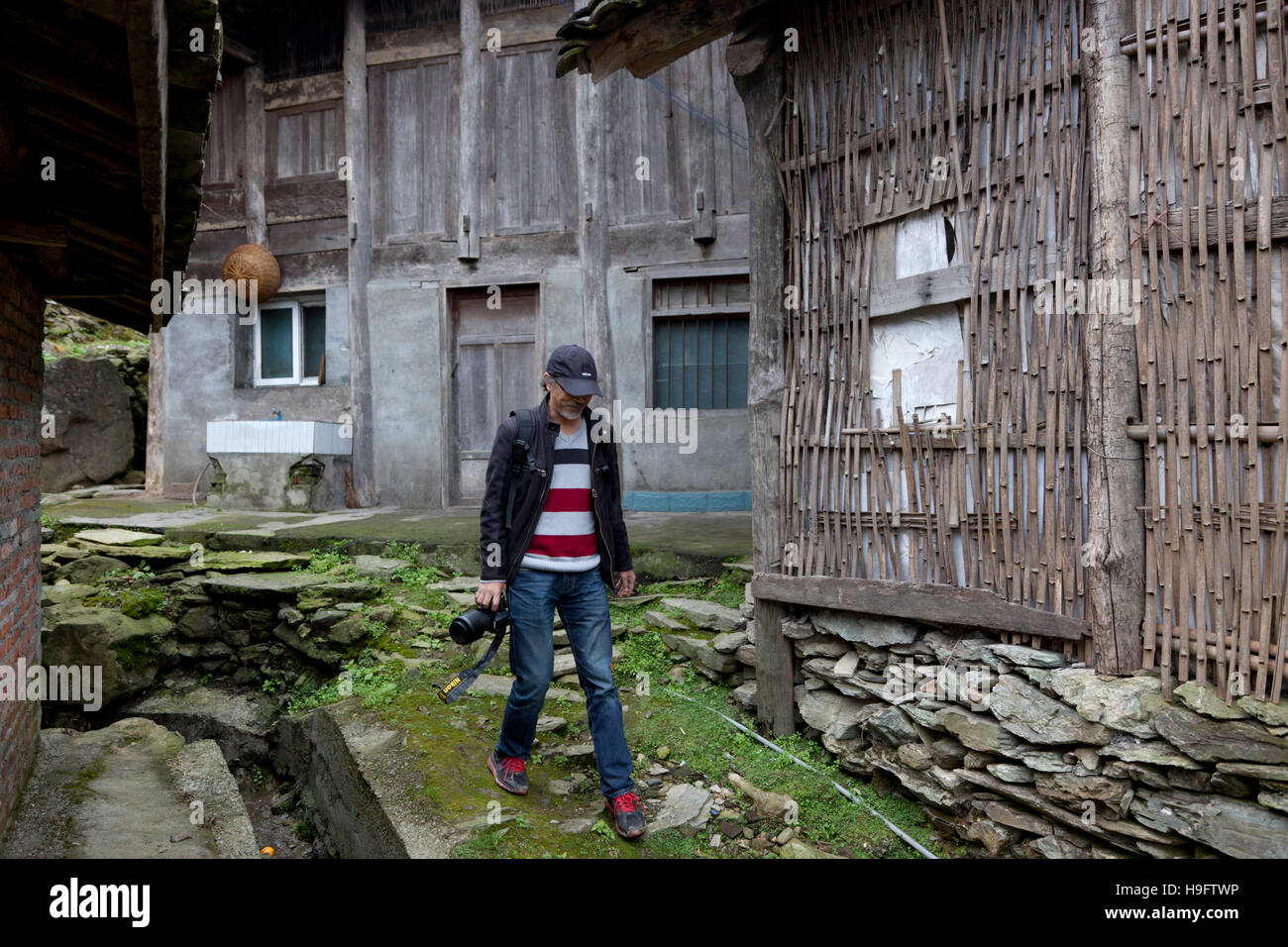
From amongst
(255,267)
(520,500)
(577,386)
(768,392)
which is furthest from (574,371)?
(255,267)

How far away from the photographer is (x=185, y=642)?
712 centimetres

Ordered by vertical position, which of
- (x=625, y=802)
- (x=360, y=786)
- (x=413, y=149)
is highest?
(x=413, y=149)

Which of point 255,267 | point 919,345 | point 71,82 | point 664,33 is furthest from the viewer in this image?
point 255,267

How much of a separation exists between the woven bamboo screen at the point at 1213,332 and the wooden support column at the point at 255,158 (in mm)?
10362

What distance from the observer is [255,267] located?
Answer: 1076 centimetres

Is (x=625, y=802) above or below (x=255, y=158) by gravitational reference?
below

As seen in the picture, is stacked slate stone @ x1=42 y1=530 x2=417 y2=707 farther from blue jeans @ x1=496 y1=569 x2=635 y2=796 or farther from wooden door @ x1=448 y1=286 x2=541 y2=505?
wooden door @ x1=448 y1=286 x2=541 y2=505

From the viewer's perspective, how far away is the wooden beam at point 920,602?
395 cm

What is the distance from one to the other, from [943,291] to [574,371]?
6.45 ft

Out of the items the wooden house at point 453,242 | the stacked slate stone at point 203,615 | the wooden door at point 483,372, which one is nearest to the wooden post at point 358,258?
the wooden house at point 453,242

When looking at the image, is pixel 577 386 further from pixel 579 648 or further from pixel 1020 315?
pixel 1020 315

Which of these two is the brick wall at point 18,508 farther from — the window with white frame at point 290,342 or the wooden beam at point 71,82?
the window with white frame at point 290,342

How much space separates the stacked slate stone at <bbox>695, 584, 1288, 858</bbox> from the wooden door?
633 cm

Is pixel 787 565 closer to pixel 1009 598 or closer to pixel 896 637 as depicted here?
pixel 896 637
